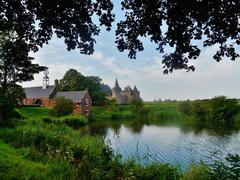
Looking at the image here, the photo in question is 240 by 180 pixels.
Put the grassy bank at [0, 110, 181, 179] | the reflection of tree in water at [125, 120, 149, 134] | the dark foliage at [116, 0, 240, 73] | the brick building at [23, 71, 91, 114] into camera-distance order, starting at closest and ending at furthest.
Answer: the dark foliage at [116, 0, 240, 73] → the grassy bank at [0, 110, 181, 179] → the reflection of tree in water at [125, 120, 149, 134] → the brick building at [23, 71, 91, 114]

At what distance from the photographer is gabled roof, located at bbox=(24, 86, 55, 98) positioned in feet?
257

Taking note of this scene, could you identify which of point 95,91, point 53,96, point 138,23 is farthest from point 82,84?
point 138,23

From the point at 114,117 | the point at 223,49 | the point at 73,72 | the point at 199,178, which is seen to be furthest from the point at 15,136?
the point at 73,72

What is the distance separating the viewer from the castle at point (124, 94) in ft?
418

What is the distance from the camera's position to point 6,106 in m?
29.5

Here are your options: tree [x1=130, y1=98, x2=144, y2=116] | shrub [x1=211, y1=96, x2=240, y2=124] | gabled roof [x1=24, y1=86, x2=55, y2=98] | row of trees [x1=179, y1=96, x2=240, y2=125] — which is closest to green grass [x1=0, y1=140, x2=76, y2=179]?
row of trees [x1=179, y1=96, x2=240, y2=125]

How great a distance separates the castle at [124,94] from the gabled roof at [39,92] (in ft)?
157

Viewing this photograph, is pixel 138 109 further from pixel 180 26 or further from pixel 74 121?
pixel 180 26

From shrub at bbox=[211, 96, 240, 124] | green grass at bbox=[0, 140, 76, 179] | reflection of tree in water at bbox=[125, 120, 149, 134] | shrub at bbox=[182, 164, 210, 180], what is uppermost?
shrub at bbox=[211, 96, 240, 124]

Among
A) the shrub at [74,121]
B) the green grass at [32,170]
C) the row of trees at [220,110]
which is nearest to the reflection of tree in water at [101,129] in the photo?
the shrub at [74,121]

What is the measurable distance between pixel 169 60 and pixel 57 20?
7.00 ft

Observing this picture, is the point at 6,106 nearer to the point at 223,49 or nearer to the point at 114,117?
the point at 223,49

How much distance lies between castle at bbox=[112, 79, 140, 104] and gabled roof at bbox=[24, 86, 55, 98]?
47928 mm

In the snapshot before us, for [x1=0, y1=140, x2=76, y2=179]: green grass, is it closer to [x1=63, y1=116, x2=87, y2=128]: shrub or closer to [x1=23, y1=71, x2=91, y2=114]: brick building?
[x1=63, y1=116, x2=87, y2=128]: shrub
